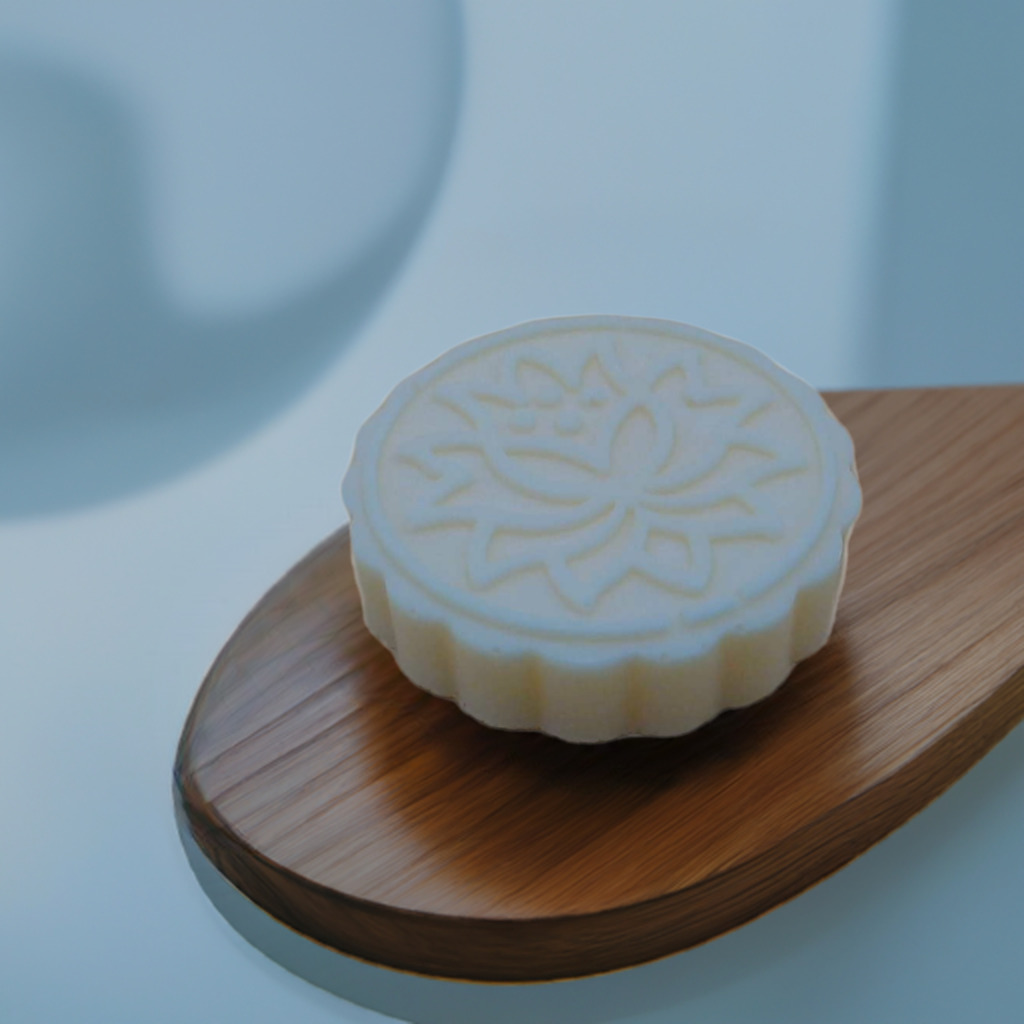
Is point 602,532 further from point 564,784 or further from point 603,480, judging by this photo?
point 564,784

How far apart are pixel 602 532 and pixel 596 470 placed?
0.24 ft

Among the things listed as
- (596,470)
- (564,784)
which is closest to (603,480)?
(596,470)

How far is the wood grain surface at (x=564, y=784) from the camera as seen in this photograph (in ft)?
3.64

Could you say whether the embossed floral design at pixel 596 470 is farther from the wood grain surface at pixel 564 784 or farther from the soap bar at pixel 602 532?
the wood grain surface at pixel 564 784

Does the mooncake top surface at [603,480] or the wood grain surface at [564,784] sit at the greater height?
the mooncake top surface at [603,480]

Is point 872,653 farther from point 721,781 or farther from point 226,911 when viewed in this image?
point 226,911

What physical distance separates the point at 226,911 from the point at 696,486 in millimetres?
535

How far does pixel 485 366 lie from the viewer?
1.31 meters

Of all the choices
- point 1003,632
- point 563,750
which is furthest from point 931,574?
point 563,750

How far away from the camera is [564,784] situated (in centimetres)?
117

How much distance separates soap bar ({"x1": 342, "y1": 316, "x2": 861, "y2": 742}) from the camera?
3.60 feet

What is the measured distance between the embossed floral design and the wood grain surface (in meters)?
0.17

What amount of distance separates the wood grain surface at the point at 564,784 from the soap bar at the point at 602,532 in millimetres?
61

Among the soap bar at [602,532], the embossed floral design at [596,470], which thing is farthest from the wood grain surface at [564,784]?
the embossed floral design at [596,470]
